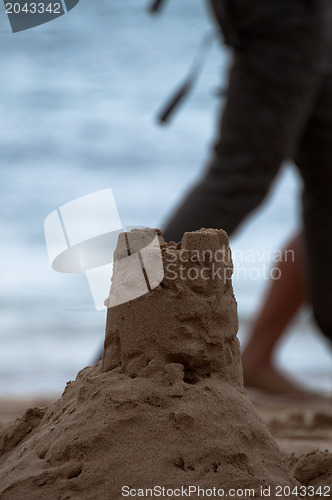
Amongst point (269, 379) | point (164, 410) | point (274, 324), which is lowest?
point (269, 379)

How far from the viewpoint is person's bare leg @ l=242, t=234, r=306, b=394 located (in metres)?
5.01

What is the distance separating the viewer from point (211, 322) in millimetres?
1851

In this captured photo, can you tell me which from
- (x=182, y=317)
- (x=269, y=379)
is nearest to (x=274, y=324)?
(x=269, y=379)

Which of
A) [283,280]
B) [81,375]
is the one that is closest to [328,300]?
[283,280]

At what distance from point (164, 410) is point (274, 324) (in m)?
3.54

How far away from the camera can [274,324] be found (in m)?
5.17

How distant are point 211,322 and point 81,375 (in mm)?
419

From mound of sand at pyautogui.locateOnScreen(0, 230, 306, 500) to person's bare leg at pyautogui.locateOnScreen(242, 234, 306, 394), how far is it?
314cm

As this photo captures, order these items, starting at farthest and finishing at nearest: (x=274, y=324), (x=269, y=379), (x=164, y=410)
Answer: (x=274, y=324)
(x=269, y=379)
(x=164, y=410)

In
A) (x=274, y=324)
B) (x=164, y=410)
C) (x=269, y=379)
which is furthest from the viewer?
(x=274, y=324)

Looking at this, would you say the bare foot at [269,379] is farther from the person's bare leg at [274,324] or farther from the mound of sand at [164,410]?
the mound of sand at [164,410]

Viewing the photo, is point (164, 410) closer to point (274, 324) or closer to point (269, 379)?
point (269, 379)

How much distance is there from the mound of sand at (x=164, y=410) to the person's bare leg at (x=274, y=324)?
10.3 feet

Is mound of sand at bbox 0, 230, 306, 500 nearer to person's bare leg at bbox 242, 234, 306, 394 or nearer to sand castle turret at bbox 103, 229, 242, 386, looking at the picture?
sand castle turret at bbox 103, 229, 242, 386
